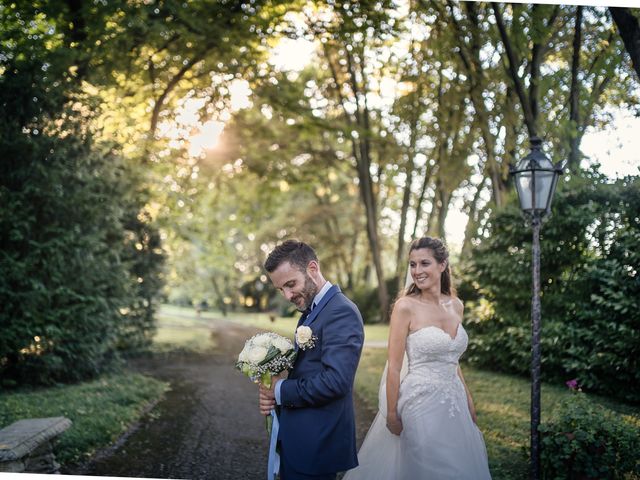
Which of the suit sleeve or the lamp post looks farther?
the lamp post

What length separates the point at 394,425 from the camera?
2.98m

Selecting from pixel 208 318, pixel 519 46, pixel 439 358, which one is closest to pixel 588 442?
pixel 439 358

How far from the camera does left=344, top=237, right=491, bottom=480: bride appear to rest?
9.48 ft

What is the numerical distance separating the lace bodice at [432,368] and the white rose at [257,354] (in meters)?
0.99

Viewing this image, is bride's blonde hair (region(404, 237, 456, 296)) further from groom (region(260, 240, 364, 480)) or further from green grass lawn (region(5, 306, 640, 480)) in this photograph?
green grass lawn (region(5, 306, 640, 480))

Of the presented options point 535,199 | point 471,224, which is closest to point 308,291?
point 535,199

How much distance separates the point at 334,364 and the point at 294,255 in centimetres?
49

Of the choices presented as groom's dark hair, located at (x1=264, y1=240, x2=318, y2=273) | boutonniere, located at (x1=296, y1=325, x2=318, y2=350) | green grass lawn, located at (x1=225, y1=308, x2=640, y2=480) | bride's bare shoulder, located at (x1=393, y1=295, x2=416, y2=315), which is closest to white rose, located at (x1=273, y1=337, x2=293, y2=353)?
boutonniere, located at (x1=296, y1=325, x2=318, y2=350)

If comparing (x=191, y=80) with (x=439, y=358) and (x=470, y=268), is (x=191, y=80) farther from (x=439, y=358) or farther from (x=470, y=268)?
(x=439, y=358)

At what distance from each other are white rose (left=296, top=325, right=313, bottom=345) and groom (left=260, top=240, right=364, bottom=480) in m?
0.02

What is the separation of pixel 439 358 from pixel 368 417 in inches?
99.8

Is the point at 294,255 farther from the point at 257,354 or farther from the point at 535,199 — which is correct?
the point at 535,199

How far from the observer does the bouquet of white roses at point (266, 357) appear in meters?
2.29

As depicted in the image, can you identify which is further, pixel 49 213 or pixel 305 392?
pixel 49 213
